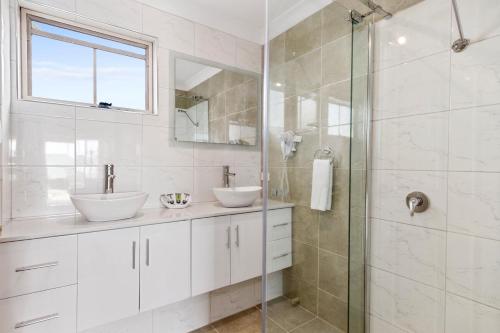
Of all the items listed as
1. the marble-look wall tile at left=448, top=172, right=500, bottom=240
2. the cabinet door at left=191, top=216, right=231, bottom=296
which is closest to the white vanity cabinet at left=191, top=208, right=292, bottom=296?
the cabinet door at left=191, top=216, right=231, bottom=296

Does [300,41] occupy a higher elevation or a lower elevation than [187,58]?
lower

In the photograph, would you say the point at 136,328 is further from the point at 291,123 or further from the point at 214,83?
→ the point at 214,83

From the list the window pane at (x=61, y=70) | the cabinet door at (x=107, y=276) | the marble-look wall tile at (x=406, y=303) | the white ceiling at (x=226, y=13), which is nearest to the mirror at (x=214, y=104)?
the white ceiling at (x=226, y=13)

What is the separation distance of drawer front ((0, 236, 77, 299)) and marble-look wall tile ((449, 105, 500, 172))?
1885 millimetres

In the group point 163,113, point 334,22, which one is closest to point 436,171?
point 334,22

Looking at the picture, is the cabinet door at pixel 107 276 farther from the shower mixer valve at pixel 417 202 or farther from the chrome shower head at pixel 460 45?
the chrome shower head at pixel 460 45

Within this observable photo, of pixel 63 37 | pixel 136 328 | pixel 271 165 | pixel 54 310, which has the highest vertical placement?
pixel 63 37

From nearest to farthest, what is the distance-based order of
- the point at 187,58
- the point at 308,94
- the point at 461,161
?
the point at 461,161
the point at 308,94
the point at 187,58

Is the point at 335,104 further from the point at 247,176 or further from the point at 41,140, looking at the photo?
the point at 41,140

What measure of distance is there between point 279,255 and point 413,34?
4.31ft

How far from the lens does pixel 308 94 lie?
122cm

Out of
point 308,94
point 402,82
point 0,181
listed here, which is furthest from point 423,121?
point 0,181

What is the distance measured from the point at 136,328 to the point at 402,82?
86.8 inches

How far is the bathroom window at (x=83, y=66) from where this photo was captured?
1.57 metres
